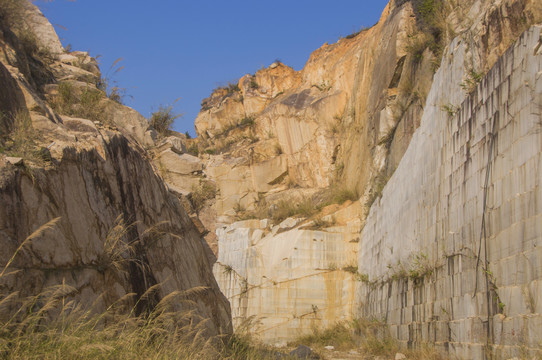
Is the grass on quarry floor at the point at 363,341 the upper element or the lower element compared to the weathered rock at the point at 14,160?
lower

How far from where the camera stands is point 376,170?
619 inches

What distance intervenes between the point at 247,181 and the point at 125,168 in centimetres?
1887

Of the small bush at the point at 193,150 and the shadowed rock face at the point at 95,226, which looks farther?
the small bush at the point at 193,150

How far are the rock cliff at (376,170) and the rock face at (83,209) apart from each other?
12.5ft

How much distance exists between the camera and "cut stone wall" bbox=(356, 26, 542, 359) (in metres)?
5.82

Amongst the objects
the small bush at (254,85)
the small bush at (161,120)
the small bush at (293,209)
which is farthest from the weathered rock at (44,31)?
the small bush at (254,85)

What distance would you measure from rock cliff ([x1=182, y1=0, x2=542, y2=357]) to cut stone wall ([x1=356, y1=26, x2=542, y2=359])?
0.04m

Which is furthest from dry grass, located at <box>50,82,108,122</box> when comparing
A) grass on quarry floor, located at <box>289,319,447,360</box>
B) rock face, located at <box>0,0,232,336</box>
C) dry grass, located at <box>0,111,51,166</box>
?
grass on quarry floor, located at <box>289,319,447,360</box>

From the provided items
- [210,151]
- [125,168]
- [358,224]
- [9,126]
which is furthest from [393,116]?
[210,151]

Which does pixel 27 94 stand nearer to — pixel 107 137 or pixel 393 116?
pixel 107 137

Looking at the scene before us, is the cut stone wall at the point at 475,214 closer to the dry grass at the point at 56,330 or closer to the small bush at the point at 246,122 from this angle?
the dry grass at the point at 56,330

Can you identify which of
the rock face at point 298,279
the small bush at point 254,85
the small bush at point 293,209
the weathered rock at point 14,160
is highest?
the small bush at point 254,85

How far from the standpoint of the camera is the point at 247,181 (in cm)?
2536

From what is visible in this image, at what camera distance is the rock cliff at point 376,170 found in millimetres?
7199
